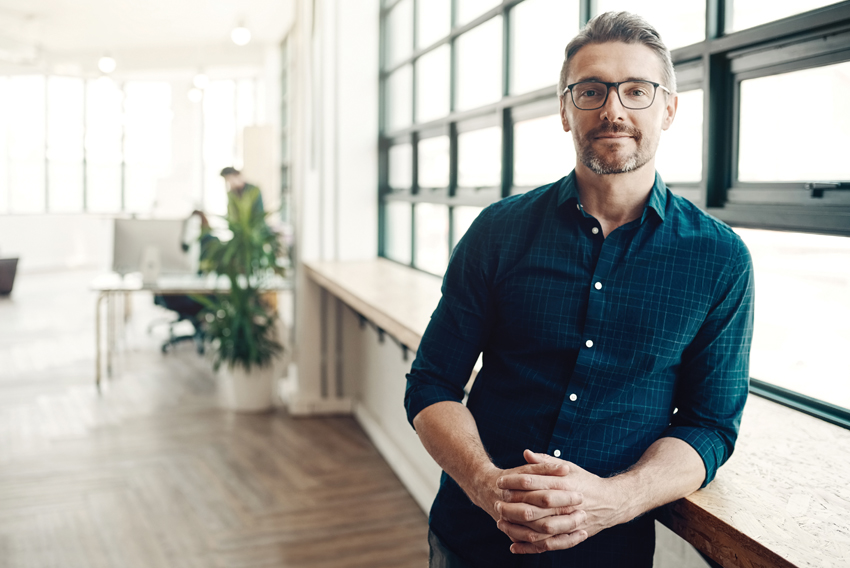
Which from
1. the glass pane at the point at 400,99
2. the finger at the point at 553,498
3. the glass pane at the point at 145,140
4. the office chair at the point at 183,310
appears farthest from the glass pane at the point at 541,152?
the glass pane at the point at 145,140

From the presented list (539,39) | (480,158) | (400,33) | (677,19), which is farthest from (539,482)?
(400,33)

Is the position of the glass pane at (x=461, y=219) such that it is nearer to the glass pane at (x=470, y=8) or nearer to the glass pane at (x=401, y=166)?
the glass pane at (x=401, y=166)

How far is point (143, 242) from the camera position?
196 inches

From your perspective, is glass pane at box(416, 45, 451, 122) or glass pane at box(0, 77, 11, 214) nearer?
glass pane at box(416, 45, 451, 122)

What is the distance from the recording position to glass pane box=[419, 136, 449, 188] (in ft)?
12.5

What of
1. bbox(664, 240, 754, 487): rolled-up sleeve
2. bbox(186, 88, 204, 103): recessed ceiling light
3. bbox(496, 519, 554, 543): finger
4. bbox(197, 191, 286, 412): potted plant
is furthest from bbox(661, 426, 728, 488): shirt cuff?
bbox(186, 88, 204, 103): recessed ceiling light

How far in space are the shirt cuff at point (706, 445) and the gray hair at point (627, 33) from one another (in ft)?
1.88

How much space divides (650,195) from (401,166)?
337cm

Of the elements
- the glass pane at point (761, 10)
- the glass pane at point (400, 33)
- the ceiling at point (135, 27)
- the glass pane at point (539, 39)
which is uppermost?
the ceiling at point (135, 27)

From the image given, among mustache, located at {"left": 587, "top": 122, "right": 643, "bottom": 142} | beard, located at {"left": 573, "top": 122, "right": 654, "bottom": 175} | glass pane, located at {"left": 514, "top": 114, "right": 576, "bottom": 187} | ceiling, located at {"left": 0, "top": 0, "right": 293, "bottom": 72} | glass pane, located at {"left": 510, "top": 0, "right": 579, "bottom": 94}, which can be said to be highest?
ceiling, located at {"left": 0, "top": 0, "right": 293, "bottom": 72}

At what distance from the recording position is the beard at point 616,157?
119 cm

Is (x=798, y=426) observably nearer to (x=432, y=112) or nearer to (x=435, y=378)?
(x=435, y=378)

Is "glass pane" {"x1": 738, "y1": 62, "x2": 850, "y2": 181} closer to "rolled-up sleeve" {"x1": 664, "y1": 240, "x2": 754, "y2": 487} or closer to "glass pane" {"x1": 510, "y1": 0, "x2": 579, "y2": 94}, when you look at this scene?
"rolled-up sleeve" {"x1": 664, "y1": 240, "x2": 754, "y2": 487}

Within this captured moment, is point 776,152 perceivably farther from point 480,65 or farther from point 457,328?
point 480,65
